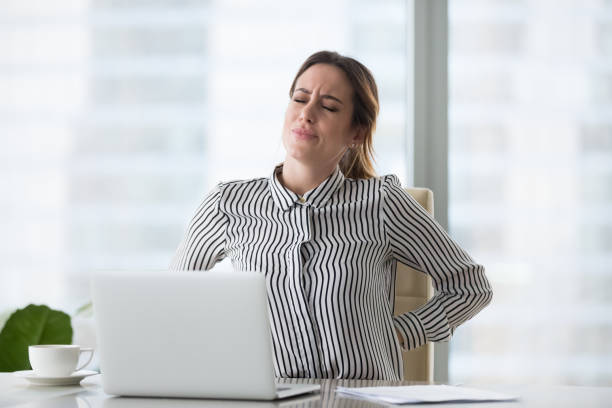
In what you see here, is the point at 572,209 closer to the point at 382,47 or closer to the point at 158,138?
the point at 382,47

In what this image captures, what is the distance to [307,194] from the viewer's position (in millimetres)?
1745

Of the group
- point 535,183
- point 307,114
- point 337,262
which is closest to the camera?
point 337,262

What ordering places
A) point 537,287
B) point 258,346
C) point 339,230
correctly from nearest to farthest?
point 258,346
point 339,230
point 537,287

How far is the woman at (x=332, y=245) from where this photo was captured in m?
1.65

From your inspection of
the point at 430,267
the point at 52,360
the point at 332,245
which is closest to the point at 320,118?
the point at 332,245

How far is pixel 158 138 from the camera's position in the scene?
2.60 m

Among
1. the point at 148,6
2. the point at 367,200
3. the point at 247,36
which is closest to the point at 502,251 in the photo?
the point at 367,200

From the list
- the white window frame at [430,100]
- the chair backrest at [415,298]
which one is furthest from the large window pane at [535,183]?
the chair backrest at [415,298]

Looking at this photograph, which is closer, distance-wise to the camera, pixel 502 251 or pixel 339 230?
pixel 339 230

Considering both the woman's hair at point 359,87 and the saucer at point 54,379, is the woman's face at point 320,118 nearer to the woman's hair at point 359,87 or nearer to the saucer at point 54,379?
the woman's hair at point 359,87

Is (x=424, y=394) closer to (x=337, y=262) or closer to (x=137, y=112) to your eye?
(x=337, y=262)

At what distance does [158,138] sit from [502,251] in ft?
4.15

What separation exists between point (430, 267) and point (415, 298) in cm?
13

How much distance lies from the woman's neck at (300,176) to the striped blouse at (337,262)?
0.03 meters
